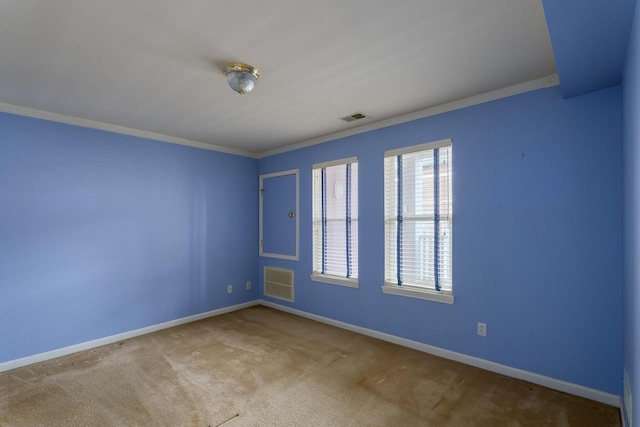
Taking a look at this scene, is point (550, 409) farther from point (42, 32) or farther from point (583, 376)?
point (42, 32)

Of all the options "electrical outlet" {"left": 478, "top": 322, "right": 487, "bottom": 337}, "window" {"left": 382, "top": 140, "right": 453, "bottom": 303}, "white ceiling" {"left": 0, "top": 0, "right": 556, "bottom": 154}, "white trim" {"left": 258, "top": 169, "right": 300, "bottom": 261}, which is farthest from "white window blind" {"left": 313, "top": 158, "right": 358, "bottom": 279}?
"electrical outlet" {"left": 478, "top": 322, "right": 487, "bottom": 337}

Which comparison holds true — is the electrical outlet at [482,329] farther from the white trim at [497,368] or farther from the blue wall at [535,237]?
the white trim at [497,368]

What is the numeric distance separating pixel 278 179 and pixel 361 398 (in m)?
3.31

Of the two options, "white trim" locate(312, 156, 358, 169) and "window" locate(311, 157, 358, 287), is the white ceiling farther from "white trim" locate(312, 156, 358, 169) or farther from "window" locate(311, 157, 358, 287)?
"window" locate(311, 157, 358, 287)

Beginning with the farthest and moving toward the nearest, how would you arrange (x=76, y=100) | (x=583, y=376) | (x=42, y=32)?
(x=76, y=100) < (x=583, y=376) < (x=42, y=32)

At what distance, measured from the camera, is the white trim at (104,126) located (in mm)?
3154

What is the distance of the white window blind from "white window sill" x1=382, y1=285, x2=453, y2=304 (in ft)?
1.80

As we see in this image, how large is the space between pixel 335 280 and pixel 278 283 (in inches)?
45.7

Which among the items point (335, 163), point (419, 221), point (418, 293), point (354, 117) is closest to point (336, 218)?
point (335, 163)

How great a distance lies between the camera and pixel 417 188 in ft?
11.2

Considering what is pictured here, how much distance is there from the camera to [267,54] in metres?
2.21

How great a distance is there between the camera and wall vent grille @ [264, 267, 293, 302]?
4789mm

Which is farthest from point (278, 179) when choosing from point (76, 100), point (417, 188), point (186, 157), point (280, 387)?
point (280, 387)

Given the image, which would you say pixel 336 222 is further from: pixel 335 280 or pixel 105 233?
pixel 105 233
